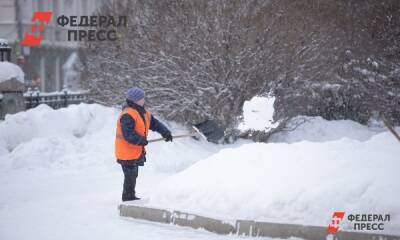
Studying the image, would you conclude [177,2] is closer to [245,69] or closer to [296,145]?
[245,69]

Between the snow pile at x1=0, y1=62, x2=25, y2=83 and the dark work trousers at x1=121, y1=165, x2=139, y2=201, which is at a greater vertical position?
the snow pile at x1=0, y1=62, x2=25, y2=83

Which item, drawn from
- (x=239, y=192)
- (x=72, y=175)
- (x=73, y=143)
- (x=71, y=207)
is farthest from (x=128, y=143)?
(x=73, y=143)

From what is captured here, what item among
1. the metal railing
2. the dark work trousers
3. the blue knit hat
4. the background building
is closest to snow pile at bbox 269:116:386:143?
the metal railing

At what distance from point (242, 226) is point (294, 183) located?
71 centimetres

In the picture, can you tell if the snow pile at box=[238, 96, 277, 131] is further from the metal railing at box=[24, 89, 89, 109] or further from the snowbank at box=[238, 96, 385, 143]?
the metal railing at box=[24, 89, 89, 109]

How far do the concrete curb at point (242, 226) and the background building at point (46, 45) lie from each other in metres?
20.9

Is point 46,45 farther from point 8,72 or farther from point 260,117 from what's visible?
point 260,117

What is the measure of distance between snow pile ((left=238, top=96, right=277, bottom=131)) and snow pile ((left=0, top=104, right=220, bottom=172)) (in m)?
0.99

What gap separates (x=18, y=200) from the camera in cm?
931

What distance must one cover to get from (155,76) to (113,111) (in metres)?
1.38

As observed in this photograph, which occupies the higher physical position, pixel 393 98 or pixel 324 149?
pixel 393 98

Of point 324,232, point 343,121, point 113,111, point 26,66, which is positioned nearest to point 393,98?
point 343,121

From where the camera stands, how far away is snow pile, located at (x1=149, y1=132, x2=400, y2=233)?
6.20 meters

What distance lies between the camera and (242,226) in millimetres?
6547
